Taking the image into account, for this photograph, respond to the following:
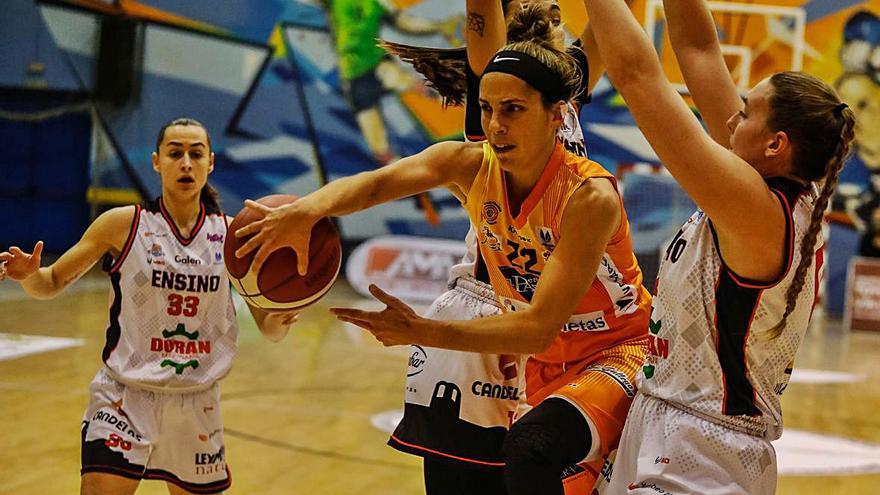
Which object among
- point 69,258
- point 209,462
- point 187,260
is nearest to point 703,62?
point 187,260

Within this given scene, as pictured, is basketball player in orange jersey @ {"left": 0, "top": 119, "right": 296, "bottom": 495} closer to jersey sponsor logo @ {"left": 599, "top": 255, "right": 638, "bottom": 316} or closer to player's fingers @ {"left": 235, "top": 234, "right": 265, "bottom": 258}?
player's fingers @ {"left": 235, "top": 234, "right": 265, "bottom": 258}

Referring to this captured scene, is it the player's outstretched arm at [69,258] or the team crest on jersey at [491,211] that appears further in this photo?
the player's outstretched arm at [69,258]

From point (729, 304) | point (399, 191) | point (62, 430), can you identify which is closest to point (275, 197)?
point (399, 191)

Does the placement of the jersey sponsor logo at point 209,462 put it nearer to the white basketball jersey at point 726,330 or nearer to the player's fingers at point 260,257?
the player's fingers at point 260,257

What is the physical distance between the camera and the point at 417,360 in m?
3.38

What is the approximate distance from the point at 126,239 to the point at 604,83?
1040 centimetres

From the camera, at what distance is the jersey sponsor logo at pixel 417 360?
336cm

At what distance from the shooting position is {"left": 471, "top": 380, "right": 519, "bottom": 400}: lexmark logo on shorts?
129 inches

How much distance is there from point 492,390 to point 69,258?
5.48 feet

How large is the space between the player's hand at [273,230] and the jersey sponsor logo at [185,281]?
1.42 metres

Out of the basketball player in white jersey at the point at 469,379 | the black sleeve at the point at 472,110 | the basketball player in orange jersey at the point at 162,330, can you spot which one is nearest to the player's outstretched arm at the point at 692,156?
the basketball player in white jersey at the point at 469,379

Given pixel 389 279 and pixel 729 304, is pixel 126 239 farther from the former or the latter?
pixel 389 279

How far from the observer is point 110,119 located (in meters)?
14.7

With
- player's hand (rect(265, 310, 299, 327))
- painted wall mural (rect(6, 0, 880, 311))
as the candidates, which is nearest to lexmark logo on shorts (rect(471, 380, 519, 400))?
player's hand (rect(265, 310, 299, 327))
